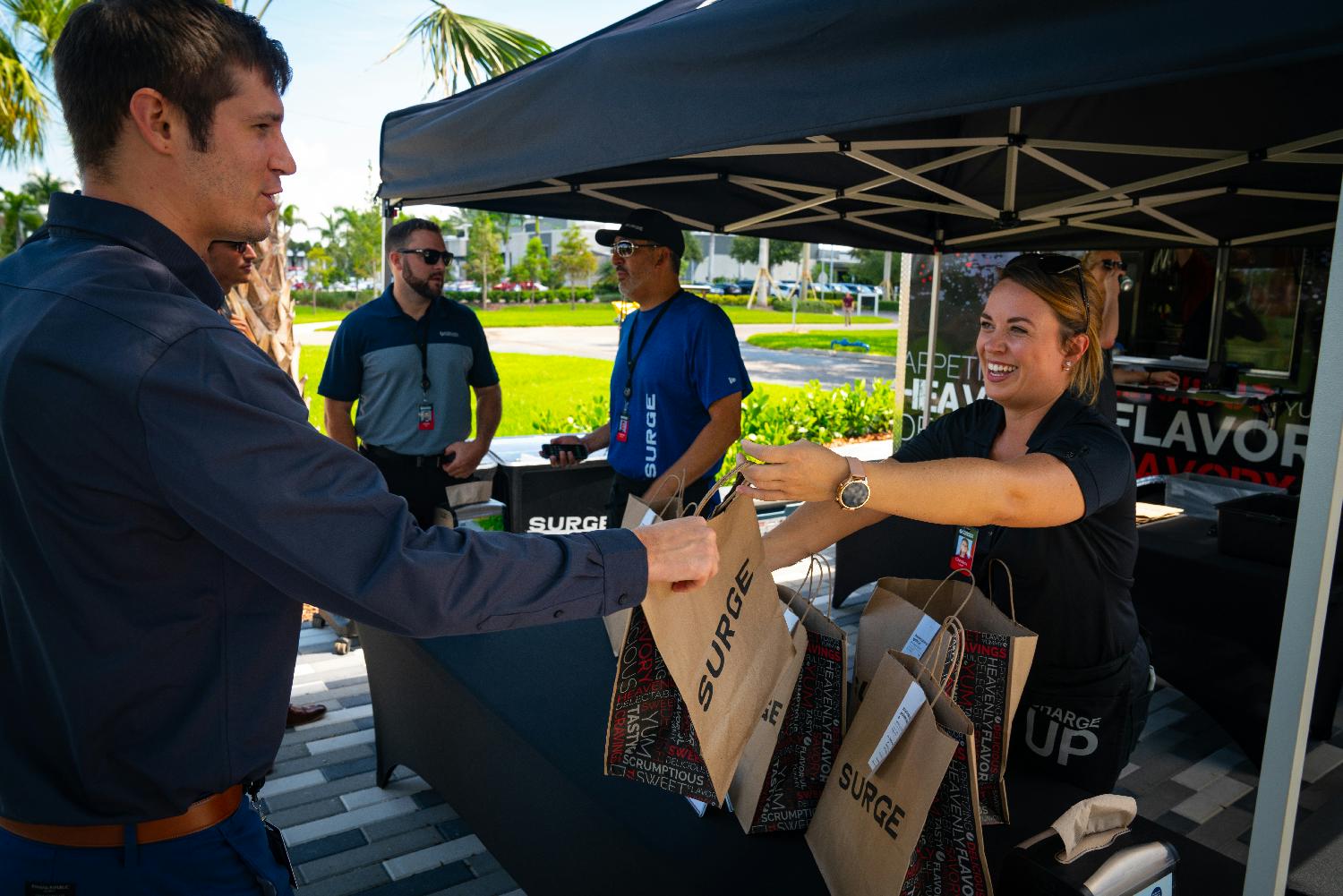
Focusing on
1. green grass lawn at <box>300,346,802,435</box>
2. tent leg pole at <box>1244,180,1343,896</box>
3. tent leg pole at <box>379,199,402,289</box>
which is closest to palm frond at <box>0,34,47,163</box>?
green grass lawn at <box>300,346,802,435</box>

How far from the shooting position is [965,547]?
5.77 ft

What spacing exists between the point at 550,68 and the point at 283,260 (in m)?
4.44

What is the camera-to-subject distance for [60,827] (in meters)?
1.10

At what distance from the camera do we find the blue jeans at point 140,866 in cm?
110

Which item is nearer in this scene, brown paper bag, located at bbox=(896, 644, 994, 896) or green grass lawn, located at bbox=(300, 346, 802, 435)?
brown paper bag, located at bbox=(896, 644, 994, 896)

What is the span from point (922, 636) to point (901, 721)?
0.90ft

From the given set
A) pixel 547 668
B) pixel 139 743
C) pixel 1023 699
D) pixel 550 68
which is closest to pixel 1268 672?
pixel 1023 699

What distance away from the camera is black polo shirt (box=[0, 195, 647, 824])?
97 cm

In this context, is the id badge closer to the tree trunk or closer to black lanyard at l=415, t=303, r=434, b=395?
black lanyard at l=415, t=303, r=434, b=395

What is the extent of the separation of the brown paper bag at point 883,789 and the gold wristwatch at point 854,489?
0.28m

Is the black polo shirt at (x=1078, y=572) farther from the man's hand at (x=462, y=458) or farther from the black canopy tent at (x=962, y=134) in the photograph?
the man's hand at (x=462, y=458)

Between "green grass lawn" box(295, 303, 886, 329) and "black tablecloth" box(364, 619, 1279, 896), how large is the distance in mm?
29990

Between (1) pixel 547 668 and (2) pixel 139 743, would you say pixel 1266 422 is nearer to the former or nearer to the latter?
(1) pixel 547 668

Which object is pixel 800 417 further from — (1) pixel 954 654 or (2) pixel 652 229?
(1) pixel 954 654
